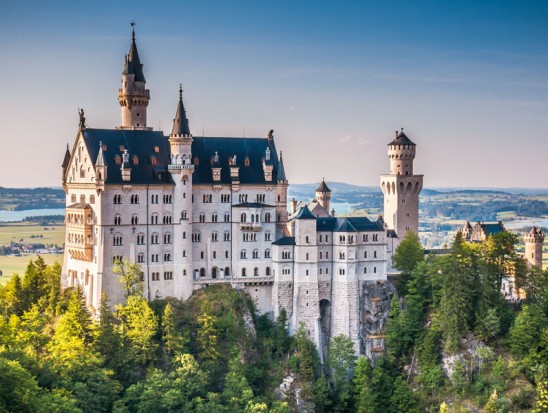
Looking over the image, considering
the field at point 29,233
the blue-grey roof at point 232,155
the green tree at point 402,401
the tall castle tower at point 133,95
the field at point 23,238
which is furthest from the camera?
the field at point 29,233

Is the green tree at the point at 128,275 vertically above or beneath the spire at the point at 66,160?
beneath

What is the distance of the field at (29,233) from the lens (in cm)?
16225

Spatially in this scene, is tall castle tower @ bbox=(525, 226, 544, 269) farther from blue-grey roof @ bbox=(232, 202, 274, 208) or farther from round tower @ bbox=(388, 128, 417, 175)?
blue-grey roof @ bbox=(232, 202, 274, 208)

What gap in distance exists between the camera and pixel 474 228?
14088 cm

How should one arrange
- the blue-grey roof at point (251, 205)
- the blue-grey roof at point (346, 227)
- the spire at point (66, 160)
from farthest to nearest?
1. the spire at point (66, 160)
2. the blue-grey roof at point (251, 205)
3. the blue-grey roof at point (346, 227)

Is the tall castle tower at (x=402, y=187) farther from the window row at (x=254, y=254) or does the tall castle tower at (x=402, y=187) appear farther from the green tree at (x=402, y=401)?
the green tree at (x=402, y=401)

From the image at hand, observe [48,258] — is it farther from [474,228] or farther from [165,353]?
[474,228]

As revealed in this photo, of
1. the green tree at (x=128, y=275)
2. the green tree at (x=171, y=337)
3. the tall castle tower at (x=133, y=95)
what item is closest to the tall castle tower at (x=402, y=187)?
the tall castle tower at (x=133, y=95)

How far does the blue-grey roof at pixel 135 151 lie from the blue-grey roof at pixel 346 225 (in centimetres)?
1792

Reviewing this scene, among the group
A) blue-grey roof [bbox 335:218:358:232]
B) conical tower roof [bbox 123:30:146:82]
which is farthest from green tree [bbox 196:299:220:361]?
conical tower roof [bbox 123:30:146:82]

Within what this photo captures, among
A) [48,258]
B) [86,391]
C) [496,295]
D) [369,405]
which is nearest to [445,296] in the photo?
[496,295]

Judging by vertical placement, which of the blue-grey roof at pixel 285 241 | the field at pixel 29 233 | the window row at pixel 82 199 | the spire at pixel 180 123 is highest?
the spire at pixel 180 123

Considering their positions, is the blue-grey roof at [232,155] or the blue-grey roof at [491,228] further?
the blue-grey roof at [491,228]

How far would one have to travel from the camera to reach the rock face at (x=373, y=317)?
117812 millimetres
